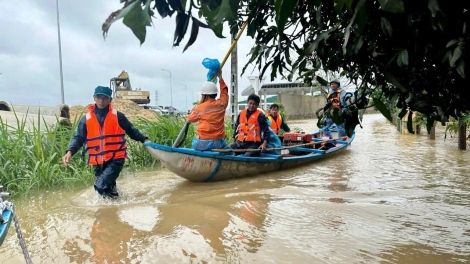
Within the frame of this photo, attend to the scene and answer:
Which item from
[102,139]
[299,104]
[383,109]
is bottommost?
[102,139]

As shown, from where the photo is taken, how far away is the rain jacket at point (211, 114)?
19.0 ft

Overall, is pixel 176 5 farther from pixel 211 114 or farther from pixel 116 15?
pixel 211 114

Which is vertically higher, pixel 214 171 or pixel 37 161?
pixel 37 161

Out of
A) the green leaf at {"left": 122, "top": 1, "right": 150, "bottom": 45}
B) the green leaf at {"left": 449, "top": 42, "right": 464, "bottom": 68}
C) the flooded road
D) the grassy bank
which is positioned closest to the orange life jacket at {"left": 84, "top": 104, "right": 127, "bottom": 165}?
the flooded road

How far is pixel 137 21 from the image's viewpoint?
3.35 ft

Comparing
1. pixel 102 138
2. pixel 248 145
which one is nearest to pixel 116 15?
pixel 102 138

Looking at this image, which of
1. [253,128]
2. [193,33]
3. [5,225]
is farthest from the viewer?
[253,128]

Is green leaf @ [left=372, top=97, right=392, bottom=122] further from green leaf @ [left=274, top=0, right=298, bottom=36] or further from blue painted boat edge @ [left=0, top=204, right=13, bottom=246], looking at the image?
blue painted boat edge @ [left=0, top=204, right=13, bottom=246]

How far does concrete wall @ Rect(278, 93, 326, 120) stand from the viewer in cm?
2495

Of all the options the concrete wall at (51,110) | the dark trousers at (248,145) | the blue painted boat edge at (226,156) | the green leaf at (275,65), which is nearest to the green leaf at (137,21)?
the green leaf at (275,65)

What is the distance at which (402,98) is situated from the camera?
2.17m

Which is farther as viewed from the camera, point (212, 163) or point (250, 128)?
point (250, 128)

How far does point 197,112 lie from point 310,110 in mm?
22927

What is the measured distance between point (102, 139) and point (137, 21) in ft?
12.5
